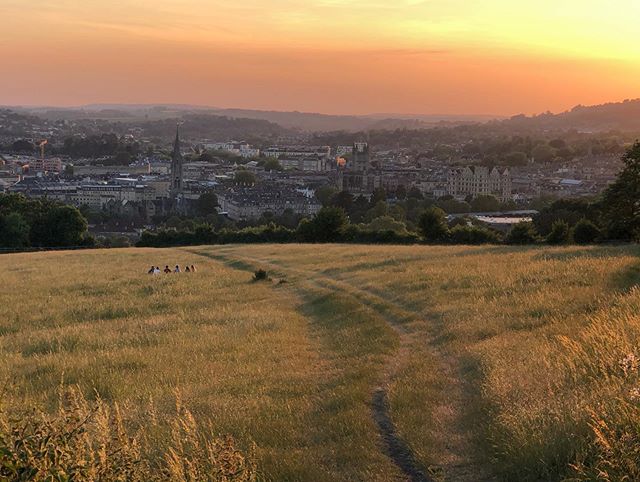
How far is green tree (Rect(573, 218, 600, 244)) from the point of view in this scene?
43.1m

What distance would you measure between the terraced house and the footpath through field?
14232 cm

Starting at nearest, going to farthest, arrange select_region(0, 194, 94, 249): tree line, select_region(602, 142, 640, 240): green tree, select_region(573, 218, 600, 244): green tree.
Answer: select_region(602, 142, 640, 240): green tree < select_region(573, 218, 600, 244): green tree < select_region(0, 194, 94, 249): tree line

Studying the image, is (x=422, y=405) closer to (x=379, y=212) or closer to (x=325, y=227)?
(x=325, y=227)

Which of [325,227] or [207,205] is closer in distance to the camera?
[325,227]

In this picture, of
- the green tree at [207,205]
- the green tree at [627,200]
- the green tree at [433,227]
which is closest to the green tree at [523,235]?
the green tree at [433,227]

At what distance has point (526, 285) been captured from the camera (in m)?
19.8

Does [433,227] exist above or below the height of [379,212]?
above

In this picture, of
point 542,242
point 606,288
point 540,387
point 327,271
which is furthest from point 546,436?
point 542,242

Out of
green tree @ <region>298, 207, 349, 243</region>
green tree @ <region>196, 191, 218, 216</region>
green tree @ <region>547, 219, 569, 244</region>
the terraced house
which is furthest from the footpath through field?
the terraced house

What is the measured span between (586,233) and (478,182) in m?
122

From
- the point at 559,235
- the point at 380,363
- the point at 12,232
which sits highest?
the point at 380,363

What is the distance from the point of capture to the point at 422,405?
10211 millimetres

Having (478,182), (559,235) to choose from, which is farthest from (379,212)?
(478,182)

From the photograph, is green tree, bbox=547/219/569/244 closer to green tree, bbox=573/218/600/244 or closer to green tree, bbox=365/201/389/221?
green tree, bbox=573/218/600/244
